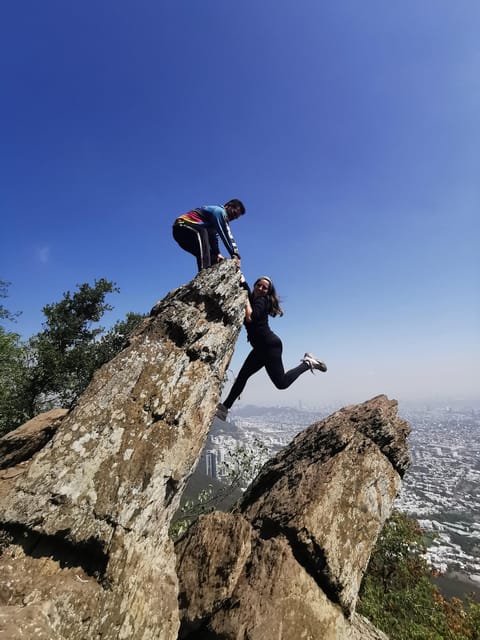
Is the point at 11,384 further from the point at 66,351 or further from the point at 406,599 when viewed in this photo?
the point at 406,599

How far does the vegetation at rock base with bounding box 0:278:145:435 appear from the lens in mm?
25672

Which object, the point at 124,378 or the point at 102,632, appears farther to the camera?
the point at 124,378

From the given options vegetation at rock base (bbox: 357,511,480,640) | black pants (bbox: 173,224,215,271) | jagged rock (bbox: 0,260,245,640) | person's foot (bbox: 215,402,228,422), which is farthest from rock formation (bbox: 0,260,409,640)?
vegetation at rock base (bbox: 357,511,480,640)

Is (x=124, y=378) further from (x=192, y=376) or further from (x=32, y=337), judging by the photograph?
(x=32, y=337)

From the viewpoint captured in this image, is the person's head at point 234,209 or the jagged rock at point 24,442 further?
the person's head at point 234,209

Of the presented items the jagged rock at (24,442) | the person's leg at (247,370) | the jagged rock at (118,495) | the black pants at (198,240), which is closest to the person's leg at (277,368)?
the person's leg at (247,370)

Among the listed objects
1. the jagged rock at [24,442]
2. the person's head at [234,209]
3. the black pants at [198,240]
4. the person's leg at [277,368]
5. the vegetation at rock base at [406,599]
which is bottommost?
the vegetation at rock base at [406,599]

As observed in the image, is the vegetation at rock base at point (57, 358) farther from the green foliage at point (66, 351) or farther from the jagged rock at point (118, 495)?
the jagged rock at point (118, 495)

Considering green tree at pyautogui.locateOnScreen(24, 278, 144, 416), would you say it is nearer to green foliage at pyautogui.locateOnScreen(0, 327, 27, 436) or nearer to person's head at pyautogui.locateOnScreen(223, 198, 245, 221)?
green foliage at pyautogui.locateOnScreen(0, 327, 27, 436)

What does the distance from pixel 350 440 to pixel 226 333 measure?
4997 millimetres

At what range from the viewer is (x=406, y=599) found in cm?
2198

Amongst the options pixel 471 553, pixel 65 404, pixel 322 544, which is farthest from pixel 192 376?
pixel 471 553

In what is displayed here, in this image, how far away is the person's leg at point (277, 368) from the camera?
33.7 feet

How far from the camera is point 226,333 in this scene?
29.0ft
